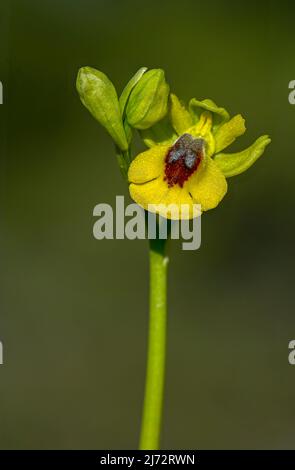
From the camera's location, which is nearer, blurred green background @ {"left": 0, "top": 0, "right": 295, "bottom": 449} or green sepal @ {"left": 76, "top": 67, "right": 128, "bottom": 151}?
green sepal @ {"left": 76, "top": 67, "right": 128, "bottom": 151}

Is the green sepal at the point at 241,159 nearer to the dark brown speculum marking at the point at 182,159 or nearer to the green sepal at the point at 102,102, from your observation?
the dark brown speculum marking at the point at 182,159

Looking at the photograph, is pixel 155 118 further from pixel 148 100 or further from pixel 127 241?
pixel 127 241

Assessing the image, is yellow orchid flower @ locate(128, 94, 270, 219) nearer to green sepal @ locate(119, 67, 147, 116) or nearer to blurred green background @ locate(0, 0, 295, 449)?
green sepal @ locate(119, 67, 147, 116)

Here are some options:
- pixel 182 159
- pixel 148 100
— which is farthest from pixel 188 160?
pixel 148 100
